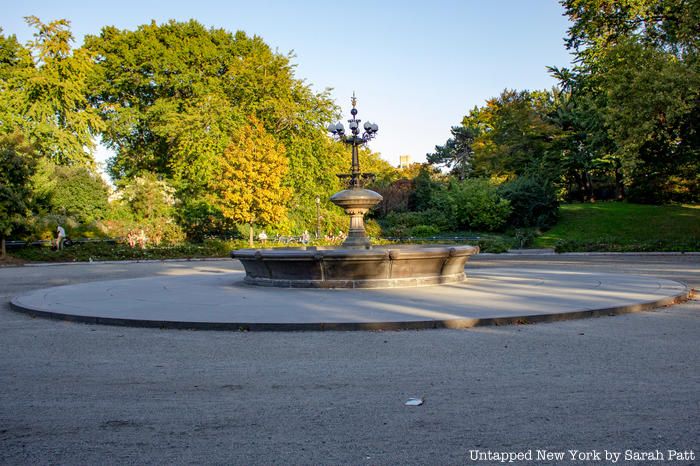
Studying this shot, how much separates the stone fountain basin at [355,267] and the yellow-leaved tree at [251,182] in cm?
2118

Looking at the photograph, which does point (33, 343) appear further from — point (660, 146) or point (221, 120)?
point (221, 120)

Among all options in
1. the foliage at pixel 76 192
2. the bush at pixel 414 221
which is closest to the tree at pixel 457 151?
the bush at pixel 414 221

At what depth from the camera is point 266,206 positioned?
35000mm

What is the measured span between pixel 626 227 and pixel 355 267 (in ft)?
99.3

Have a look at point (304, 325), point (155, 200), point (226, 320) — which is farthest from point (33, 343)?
point (155, 200)

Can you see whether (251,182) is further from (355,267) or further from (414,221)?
(355,267)

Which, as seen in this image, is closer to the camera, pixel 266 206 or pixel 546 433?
pixel 546 433

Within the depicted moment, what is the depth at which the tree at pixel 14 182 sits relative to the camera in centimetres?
2709

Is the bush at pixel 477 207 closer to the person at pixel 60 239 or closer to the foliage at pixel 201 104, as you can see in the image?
the foliage at pixel 201 104

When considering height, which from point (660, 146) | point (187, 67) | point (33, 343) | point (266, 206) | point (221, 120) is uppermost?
point (187, 67)

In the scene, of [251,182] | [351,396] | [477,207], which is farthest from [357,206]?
[477,207]

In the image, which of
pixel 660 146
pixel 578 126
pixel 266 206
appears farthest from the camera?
pixel 578 126

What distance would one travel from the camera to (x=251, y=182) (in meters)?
35.0

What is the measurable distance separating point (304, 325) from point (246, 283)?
21.8 feet
